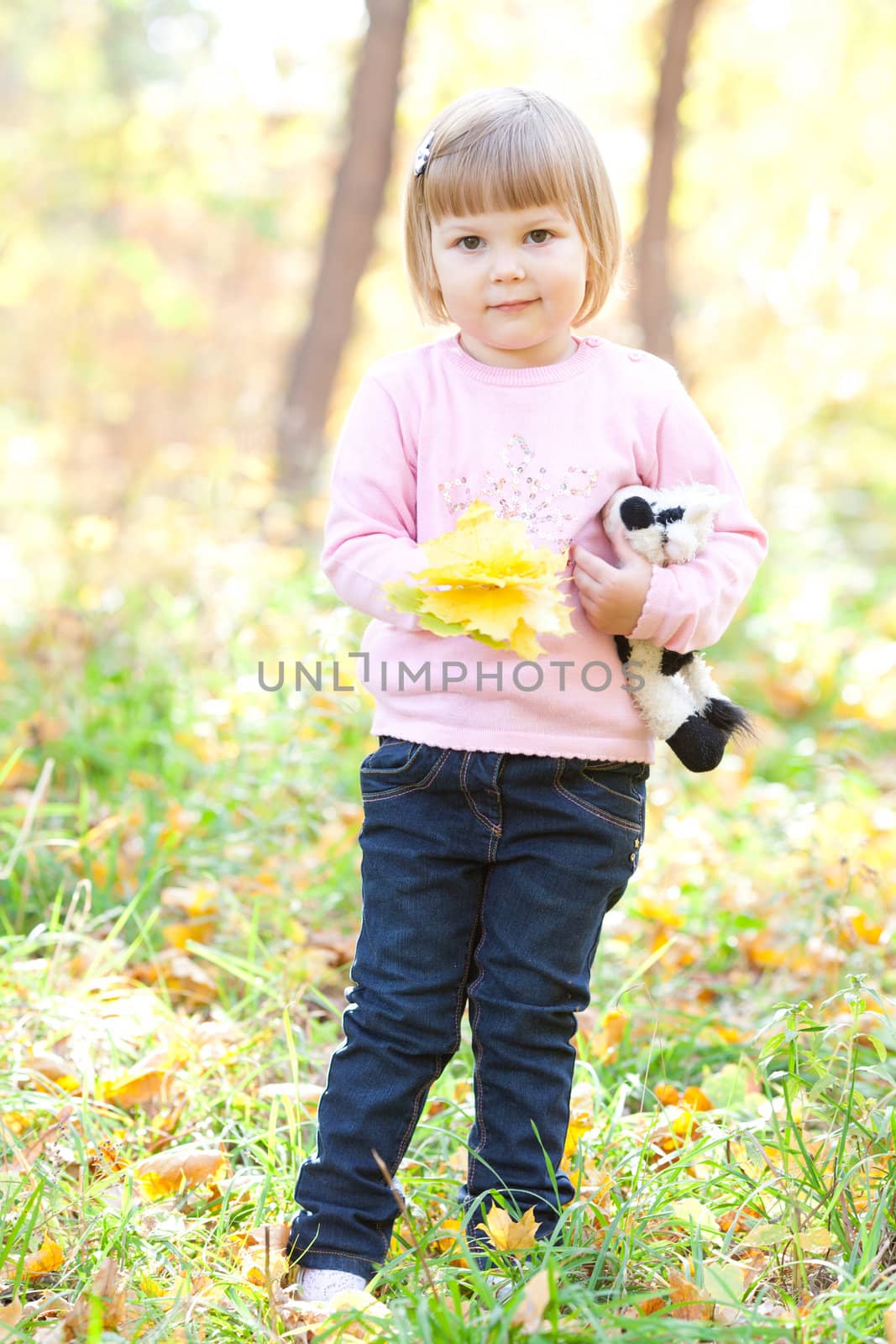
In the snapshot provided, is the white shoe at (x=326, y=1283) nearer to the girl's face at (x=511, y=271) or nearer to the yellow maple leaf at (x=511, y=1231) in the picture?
the yellow maple leaf at (x=511, y=1231)

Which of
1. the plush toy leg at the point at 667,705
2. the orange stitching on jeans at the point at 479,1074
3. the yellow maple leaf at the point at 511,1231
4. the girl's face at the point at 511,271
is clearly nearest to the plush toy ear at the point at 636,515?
the plush toy leg at the point at 667,705

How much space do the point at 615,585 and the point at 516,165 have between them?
594 mm

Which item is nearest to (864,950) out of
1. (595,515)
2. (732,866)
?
(732,866)

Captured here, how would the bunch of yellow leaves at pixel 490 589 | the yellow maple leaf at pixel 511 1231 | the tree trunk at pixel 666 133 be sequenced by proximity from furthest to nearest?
1. the tree trunk at pixel 666 133
2. the yellow maple leaf at pixel 511 1231
3. the bunch of yellow leaves at pixel 490 589

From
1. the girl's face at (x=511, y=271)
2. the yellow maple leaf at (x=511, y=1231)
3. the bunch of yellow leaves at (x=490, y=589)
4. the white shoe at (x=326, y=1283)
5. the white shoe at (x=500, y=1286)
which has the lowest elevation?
the white shoe at (x=326, y=1283)

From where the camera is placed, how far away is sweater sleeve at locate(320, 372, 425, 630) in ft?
5.78

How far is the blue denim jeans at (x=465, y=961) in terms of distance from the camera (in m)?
1.77

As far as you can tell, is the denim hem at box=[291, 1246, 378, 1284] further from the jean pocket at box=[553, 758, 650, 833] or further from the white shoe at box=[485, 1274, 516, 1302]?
the jean pocket at box=[553, 758, 650, 833]

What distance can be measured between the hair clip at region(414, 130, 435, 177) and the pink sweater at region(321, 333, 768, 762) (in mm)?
261

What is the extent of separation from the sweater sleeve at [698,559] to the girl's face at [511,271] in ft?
0.78

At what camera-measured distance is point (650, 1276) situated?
168cm

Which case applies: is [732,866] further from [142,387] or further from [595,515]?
[142,387]

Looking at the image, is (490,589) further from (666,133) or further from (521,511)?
(666,133)

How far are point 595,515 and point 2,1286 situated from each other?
133 cm
